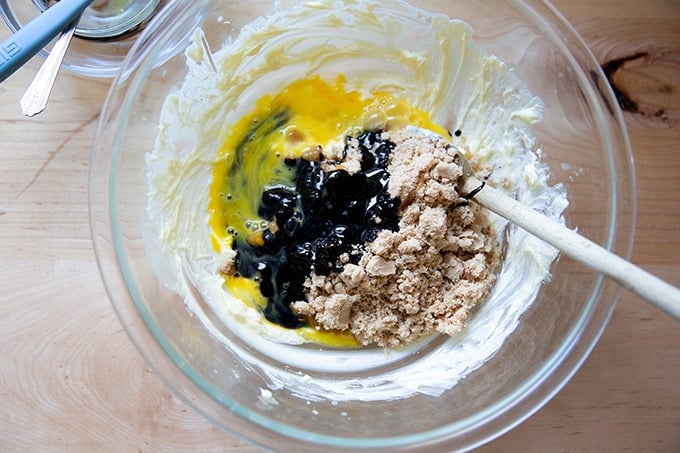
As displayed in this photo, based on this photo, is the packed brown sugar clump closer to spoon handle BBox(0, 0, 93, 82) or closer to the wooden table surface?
the wooden table surface

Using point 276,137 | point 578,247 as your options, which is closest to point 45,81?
→ point 276,137

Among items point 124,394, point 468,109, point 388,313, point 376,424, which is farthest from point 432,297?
point 124,394

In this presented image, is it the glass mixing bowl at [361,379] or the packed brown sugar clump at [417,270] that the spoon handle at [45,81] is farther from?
the packed brown sugar clump at [417,270]

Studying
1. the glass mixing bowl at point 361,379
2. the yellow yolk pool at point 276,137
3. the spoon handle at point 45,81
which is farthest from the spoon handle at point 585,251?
the spoon handle at point 45,81

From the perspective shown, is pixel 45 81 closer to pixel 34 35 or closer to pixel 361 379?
pixel 34 35

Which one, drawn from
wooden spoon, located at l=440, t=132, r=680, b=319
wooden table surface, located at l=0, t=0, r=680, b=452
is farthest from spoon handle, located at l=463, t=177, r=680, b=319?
wooden table surface, located at l=0, t=0, r=680, b=452

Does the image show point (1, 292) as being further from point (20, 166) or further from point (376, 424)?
point (376, 424)
